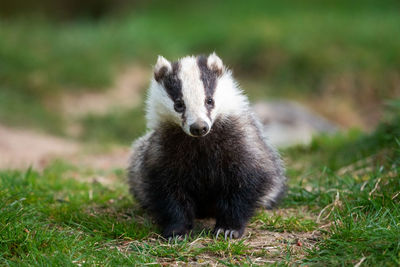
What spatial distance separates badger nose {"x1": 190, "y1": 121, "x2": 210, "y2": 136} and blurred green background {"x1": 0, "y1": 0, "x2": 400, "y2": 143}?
5581 millimetres

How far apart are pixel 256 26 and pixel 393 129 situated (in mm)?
6780

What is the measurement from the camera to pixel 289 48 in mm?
11328

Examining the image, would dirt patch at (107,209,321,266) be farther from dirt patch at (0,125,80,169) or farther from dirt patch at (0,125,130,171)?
dirt patch at (0,125,80,169)

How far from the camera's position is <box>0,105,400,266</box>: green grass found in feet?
12.3

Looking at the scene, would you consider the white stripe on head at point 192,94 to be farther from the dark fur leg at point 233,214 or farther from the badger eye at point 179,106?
the dark fur leg at point 233,214

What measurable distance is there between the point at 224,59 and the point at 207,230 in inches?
301

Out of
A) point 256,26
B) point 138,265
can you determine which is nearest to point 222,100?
point 138,265

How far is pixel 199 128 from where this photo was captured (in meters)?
4.17

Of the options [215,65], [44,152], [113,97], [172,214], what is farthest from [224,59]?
[172,214]

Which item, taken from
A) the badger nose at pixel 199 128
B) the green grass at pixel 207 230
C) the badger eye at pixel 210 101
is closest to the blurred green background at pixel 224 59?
the green grass at pixel 207 230

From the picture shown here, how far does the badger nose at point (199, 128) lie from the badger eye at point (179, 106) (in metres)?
0.24

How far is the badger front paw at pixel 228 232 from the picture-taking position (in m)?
4.38

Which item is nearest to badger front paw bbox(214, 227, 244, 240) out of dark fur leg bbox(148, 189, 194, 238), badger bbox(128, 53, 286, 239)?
badger bbox(128, 53, 286, 239)

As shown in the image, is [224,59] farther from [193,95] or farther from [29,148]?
[193,95]
